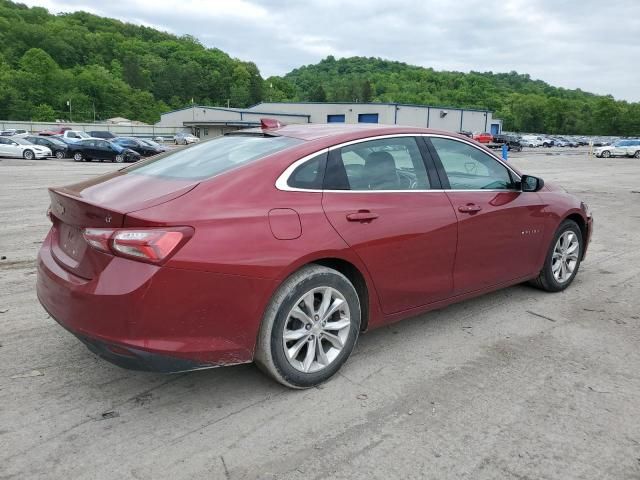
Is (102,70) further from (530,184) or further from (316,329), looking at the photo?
(316,329)

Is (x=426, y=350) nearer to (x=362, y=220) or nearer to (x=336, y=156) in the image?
(x=362, y=220)

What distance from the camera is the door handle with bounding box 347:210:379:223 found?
338cm

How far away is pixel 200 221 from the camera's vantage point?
9.26ft

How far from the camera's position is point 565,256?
17.4 feet

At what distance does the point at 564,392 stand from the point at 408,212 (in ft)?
4.96

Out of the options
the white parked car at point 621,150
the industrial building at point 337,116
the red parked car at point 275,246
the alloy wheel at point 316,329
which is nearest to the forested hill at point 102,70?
the industrial building at point 337,116

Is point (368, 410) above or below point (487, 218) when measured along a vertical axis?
below

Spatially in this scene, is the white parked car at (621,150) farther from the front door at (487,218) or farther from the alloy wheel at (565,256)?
the front door at (487,218)

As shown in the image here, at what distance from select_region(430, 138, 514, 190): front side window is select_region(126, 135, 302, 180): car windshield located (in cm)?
130

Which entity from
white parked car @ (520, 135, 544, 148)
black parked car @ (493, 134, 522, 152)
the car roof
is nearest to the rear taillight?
the car roof

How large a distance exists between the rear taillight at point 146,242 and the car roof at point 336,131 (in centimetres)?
125

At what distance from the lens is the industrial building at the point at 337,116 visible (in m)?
67.3

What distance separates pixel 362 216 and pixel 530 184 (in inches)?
79.9

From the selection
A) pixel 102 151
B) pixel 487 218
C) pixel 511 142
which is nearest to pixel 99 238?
pixel 487 218
